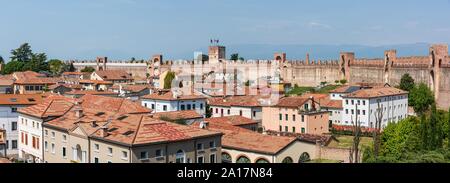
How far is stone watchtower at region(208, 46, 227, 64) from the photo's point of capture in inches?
2717

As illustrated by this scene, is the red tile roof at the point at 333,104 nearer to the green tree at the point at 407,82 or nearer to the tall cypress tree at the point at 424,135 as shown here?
the green tree at the point at 407,82

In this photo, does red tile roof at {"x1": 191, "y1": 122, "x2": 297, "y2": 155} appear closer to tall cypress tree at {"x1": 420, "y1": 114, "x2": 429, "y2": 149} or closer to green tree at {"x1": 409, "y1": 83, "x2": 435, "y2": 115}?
tall cypress tree at {"x1": 420, "y1": 114, "x2": 429, "y2": 149}

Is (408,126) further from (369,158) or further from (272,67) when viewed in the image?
(272,67)

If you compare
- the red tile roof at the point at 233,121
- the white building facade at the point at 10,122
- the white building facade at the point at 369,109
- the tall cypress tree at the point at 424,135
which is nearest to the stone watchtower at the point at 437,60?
the white building facade at the point at 369,109

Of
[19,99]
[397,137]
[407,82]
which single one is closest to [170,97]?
[19,99]

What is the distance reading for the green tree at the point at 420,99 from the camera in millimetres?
40188

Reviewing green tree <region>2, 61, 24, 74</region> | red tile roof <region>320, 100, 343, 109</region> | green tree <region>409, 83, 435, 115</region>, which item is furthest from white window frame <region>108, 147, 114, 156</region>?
green tree <region>2, 61, 24, 74</region>

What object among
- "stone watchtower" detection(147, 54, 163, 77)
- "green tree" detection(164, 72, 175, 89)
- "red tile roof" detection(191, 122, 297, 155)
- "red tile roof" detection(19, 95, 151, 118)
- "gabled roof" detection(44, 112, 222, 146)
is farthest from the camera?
"stone watchtower" detection(147, 54, 163, 77)

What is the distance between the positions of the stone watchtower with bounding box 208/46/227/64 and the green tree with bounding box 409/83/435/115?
30894 mm

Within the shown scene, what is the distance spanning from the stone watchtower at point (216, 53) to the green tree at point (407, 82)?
1088 inches

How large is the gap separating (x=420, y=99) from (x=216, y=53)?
3304 centimetres

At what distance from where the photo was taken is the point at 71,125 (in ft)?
63.1

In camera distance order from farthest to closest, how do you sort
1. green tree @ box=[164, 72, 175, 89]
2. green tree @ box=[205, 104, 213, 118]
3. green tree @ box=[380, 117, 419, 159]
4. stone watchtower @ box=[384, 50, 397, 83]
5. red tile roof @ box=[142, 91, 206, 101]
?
stone watchtower @ box=[384, 50, 397, 83] → green tree @ box=[164, 72, 175, 89] → green tree @ box=[205, 104, 213, 118] → red tile roof @ box=[142, 91, 206, 101] → green tree @ box=[380, 117, 419, 159]
